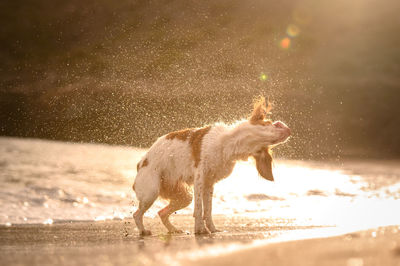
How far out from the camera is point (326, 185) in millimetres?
15523

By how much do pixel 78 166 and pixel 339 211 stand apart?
9.43 meters

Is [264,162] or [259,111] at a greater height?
[259,111]

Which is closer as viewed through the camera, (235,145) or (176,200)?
(235,145)

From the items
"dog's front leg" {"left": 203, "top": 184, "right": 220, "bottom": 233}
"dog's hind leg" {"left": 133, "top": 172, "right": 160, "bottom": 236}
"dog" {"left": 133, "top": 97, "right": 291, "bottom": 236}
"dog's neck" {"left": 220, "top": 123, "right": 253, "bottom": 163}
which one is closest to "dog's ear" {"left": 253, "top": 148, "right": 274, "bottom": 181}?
"dog" {"left": 133, "top": 97, "right": 291, "bottom": 236}

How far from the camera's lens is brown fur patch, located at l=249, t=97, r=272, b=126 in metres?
7.15

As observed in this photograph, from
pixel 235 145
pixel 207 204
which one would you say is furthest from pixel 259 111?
pixel 207 204

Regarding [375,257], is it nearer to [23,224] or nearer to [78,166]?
[23,224]

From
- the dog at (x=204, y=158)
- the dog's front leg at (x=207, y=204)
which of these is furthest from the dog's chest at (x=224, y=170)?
the dog's front leg at (x=207, y=204)

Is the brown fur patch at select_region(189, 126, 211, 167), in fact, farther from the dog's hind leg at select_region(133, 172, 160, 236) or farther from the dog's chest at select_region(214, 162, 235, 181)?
the dog's hind leg at select_region(133, 172, 160, 236)

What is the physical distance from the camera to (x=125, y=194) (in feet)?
39.3

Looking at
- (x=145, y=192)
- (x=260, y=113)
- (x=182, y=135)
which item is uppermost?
(x=260, y=113)

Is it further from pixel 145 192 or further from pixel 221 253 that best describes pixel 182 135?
pixel 221 253

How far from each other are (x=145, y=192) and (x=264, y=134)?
189 cm

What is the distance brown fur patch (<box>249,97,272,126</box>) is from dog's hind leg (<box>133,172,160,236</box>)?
1642 mm
